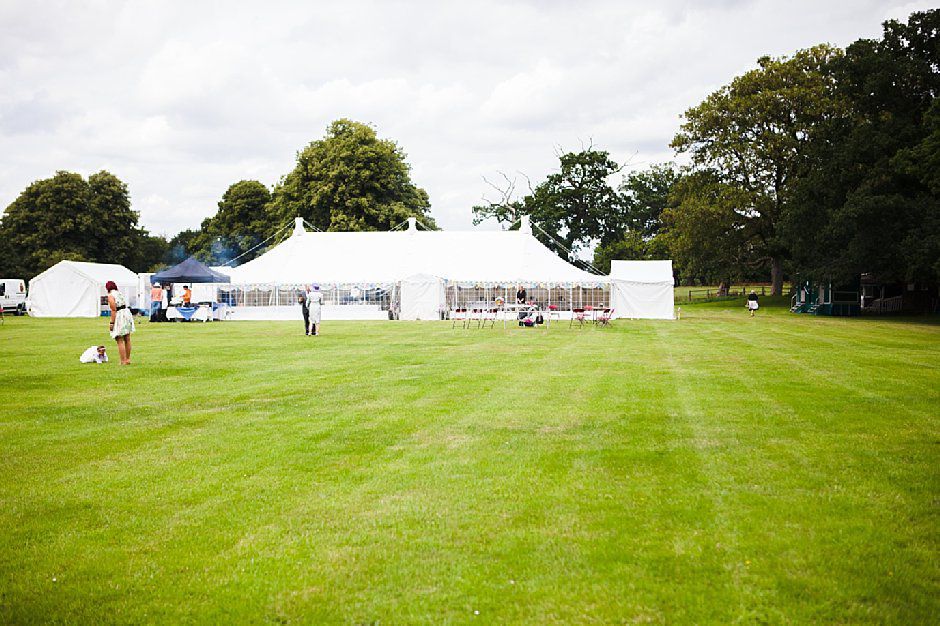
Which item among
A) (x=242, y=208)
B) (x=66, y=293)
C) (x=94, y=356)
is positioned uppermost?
(x=242, y=208)

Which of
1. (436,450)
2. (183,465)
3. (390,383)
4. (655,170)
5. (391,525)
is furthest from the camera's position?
(655,170)

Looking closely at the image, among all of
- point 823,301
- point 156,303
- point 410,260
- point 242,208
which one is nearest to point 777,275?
point 823,301

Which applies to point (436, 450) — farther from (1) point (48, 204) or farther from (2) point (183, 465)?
(1) point (48, 204)

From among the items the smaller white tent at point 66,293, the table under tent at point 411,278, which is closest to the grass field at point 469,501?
the table under tent at point 411,278

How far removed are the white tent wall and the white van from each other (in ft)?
68.2

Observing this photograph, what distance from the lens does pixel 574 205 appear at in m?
62.0

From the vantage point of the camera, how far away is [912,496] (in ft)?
16.1

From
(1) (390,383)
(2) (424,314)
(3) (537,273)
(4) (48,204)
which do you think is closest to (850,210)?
(3) (537,273)

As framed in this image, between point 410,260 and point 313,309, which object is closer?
point 313,309

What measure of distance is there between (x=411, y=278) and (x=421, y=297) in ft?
3.14

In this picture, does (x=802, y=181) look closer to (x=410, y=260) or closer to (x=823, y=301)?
(x=823, y=301)

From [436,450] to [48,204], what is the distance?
55.5 m

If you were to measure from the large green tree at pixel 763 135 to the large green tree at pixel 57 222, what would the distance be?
41.2m

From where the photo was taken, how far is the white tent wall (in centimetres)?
3225
